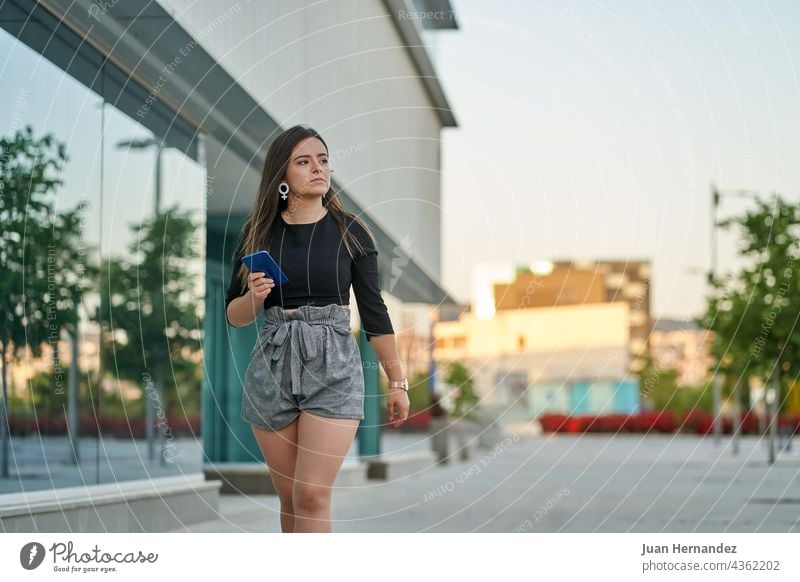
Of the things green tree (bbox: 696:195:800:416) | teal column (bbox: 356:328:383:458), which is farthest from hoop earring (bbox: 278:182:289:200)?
teal column (bbox: 356:328:383:458)

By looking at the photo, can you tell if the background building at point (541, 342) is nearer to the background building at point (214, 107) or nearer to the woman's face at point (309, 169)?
the background building at point (214, 107)

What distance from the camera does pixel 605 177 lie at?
23.2ft

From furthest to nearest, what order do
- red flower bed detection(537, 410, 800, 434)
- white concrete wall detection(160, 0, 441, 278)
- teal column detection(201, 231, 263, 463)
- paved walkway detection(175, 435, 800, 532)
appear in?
red flower bed detection(537, 410, 800, 434)
teal column detection(201, 231, 263, 463)
paved walkway detection(175, 435, 800, 532)
white concrete wall detection(160, 0, 441, 278)

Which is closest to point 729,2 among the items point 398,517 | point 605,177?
point 605,177

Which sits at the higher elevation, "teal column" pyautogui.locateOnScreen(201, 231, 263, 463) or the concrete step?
"teal column" pyautogui.locateOnScreen(201, 231, 263, 463)

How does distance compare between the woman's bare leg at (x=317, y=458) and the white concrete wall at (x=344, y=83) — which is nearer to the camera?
the woman's bare leg at (x=317, y=458)

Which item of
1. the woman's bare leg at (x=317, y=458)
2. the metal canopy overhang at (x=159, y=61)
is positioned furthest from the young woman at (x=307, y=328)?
the metal canopy overhang at (x=159, y=61)

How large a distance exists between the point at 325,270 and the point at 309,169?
364 millimetres

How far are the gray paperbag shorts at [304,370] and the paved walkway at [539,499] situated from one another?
2.28 m

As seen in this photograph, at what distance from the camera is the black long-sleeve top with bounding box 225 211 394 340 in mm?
4266

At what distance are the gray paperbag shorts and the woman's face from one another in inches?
15.5

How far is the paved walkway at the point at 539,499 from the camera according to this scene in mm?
7949

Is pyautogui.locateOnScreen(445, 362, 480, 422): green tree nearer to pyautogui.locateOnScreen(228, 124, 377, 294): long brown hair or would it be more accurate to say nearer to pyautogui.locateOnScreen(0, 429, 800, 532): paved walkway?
pyautogui.locateOnScreen(0, 429, 800, 532): paved walkway

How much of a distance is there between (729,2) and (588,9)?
2.09ft
